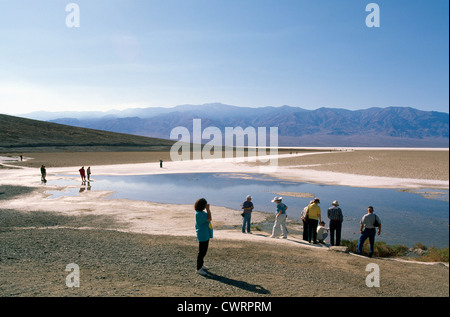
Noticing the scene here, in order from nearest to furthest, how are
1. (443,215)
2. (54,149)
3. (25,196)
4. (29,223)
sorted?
1. (29,223)
2. (443,215)
3. (25,196)
4. (54,149)

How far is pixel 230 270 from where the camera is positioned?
8.23 metres

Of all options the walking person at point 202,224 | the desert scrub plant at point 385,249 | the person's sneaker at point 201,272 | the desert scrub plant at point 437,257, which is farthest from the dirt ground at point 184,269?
the desert scrub plant at point 385,249

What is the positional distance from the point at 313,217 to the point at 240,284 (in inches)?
237

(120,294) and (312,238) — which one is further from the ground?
(120,294)

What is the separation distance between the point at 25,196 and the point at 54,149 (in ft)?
270

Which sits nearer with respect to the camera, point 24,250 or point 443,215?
point 24,250

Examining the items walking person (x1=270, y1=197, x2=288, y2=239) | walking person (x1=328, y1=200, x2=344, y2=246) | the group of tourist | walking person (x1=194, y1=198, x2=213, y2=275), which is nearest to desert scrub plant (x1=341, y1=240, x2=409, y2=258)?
the group of tourist

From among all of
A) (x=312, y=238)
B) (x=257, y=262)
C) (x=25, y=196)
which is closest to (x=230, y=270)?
(x=257, y=262)

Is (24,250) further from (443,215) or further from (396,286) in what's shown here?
(443,215)

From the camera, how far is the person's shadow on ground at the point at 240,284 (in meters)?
6.84

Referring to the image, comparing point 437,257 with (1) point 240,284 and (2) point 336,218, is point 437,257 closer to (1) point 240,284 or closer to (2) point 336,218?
(2) point 336,218

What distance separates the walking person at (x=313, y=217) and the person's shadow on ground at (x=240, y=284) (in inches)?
230

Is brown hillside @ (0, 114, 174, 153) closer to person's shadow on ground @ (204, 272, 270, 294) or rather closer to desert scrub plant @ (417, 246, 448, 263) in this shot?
person's shadow on ground @ (204, 272, 270, 294)

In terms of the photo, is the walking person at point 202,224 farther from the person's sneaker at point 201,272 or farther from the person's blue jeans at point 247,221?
the person's blue jeans at point 247,221
